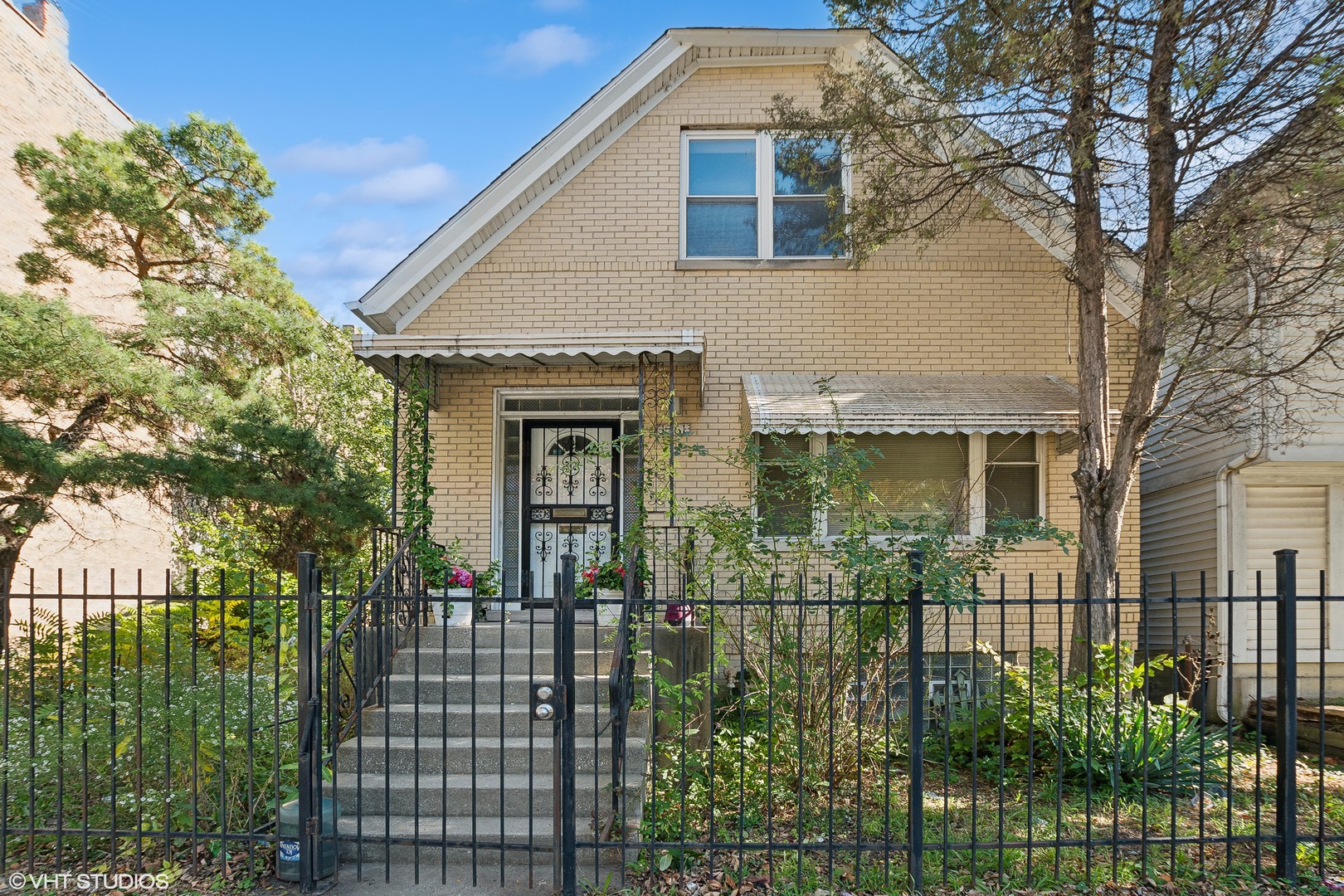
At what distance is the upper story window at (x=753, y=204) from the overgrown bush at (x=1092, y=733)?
201 inches

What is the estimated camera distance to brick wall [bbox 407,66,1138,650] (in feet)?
32.3

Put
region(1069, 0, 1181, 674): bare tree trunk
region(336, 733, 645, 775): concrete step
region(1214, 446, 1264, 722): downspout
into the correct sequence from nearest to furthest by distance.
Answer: region(336, 733, 645, 775): concrete step < region(1069, 0, 1181, 674): bare tree trunk < region(1214, 446, 1264, 722): downspout

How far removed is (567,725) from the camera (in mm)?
5160

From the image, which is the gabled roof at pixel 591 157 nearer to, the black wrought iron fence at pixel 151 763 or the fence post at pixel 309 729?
the black wrought iron fence at pixel 151 763

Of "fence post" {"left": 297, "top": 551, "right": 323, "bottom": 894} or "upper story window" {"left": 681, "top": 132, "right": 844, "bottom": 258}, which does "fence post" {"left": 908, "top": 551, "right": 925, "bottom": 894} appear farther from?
"upper story window" {"left": 681, "top": 132, "right": 844, "bottom": 258}

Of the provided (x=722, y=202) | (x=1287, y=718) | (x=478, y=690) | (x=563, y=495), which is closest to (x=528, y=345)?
(x=563, y=495)

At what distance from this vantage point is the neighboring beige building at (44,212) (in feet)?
41.5

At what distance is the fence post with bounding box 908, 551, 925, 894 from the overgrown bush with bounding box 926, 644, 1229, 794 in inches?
38.9

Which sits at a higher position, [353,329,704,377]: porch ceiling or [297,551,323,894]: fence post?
[353,329,704,377]: porch ceiling

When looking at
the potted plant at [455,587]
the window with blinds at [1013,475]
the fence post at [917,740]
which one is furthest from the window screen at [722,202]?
the fence post at [917,740]

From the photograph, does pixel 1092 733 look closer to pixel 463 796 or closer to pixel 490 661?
pixel 463 796

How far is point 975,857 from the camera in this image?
5.51m

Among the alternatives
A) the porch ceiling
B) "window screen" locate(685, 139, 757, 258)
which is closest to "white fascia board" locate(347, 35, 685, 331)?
"window screen" locate(685, 139, 757, 258)

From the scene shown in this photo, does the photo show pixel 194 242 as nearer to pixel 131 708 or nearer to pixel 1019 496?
pixel 131 708
